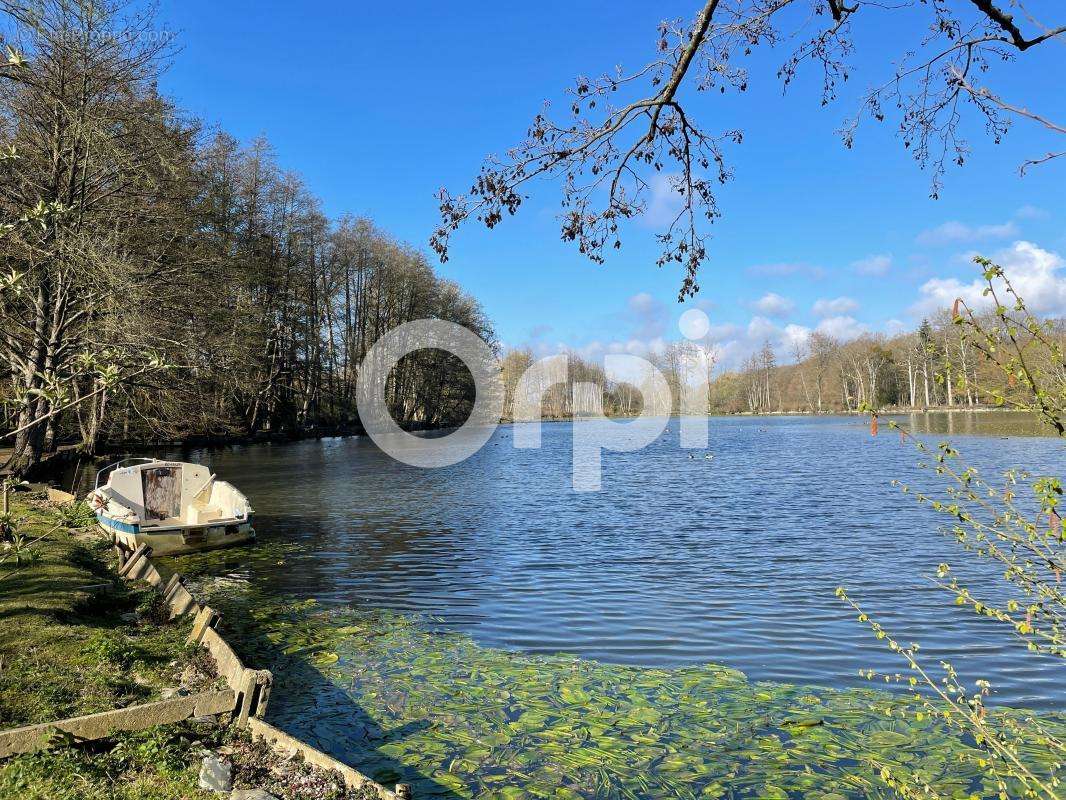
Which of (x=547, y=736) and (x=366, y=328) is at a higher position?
(x=366, y=328)

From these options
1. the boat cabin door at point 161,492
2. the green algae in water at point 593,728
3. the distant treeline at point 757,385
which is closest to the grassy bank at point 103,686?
the green algae in water at point 593,728

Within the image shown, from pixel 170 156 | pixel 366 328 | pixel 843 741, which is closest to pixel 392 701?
pixel 843 741

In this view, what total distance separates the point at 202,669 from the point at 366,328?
6297cm

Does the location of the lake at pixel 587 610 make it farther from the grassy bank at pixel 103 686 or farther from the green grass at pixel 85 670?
the green grass at pixel 85 670

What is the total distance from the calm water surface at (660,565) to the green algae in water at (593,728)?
2.36ft

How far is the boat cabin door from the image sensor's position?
16.9 meters

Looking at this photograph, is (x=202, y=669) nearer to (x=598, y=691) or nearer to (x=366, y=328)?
(x=598, y=691)

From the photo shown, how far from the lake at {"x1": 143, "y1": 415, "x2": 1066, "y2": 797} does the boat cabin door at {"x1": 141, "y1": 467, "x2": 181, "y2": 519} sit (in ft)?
7.28

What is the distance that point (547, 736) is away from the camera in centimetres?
650

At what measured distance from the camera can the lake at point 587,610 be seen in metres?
6.96

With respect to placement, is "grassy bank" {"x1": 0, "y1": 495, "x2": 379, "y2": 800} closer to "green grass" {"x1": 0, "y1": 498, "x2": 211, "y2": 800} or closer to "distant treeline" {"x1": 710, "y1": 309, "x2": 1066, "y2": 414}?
"green grass" {"x1": 0, "y1": 498, "x2": 211, "y2": 800}

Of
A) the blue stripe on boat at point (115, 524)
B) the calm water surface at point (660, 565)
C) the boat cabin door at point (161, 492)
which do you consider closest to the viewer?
the calm water surface at point (660, 565)

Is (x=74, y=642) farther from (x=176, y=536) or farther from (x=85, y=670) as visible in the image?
(x=176, y=536)

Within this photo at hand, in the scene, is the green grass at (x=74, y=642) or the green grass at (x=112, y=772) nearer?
the green grass at (x=112, y=772)
